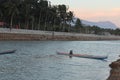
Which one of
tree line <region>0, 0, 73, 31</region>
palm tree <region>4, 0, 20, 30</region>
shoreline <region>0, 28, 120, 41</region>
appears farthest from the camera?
tree line <region>0, 0, 73, 31</region>

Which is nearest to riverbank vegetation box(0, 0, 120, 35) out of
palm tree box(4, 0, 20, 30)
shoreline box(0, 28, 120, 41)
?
palm tree box(4, 0, 20, 30)

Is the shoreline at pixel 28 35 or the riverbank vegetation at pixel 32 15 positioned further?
the riverbank vegetation at pixel 32 15

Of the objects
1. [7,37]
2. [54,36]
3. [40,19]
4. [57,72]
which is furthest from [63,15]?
[57,72]

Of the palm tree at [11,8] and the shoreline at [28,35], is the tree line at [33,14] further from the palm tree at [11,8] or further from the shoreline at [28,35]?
the shoreline at [28,35]

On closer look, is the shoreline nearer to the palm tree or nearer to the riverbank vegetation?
the riverbank vegetation

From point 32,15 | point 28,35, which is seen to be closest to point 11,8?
point 28,35

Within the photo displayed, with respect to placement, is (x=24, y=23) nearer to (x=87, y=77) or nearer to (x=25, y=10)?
(x=25, y=10)

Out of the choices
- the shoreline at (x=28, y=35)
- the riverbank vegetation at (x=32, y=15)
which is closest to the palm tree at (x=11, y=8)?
the riverbank vegetation at (x=32, y=15)

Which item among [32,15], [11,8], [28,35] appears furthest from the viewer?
[32,15]

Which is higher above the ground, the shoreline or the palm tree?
the palm tree

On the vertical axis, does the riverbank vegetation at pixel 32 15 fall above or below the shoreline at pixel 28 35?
above

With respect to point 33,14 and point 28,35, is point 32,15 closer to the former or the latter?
point 33,14

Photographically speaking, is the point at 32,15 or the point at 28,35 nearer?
the point at 28,35

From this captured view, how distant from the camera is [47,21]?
182 metres
